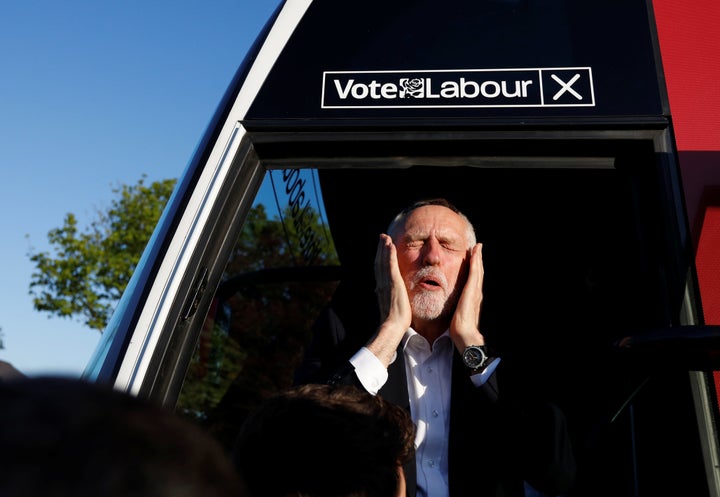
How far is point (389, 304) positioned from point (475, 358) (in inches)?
14.3

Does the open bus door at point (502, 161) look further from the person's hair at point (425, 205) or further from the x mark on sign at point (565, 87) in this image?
the person's hair at point (425, 205)

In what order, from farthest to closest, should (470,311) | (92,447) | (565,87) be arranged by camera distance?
(470,311)
(565,87)
(92,447)

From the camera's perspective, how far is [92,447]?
509 millimetres

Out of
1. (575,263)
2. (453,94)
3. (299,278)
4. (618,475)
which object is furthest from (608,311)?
(299,278)

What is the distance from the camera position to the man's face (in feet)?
9.09

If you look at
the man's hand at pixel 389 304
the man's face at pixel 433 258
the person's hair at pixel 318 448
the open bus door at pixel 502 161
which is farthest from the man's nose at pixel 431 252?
the person's hair at pixel 318 448

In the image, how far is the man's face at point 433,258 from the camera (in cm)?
277

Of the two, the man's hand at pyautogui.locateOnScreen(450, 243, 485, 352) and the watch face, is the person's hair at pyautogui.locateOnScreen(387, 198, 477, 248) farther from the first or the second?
the watch face

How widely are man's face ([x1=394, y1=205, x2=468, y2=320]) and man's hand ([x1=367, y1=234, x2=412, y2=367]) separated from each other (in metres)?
0.06

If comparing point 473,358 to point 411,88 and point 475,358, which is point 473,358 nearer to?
point 475,358

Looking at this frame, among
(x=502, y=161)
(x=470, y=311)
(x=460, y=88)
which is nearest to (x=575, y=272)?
(x=470, y=311)

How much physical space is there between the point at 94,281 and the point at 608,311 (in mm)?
20857

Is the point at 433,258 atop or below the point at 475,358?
atop

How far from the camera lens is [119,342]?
191 centimetres
